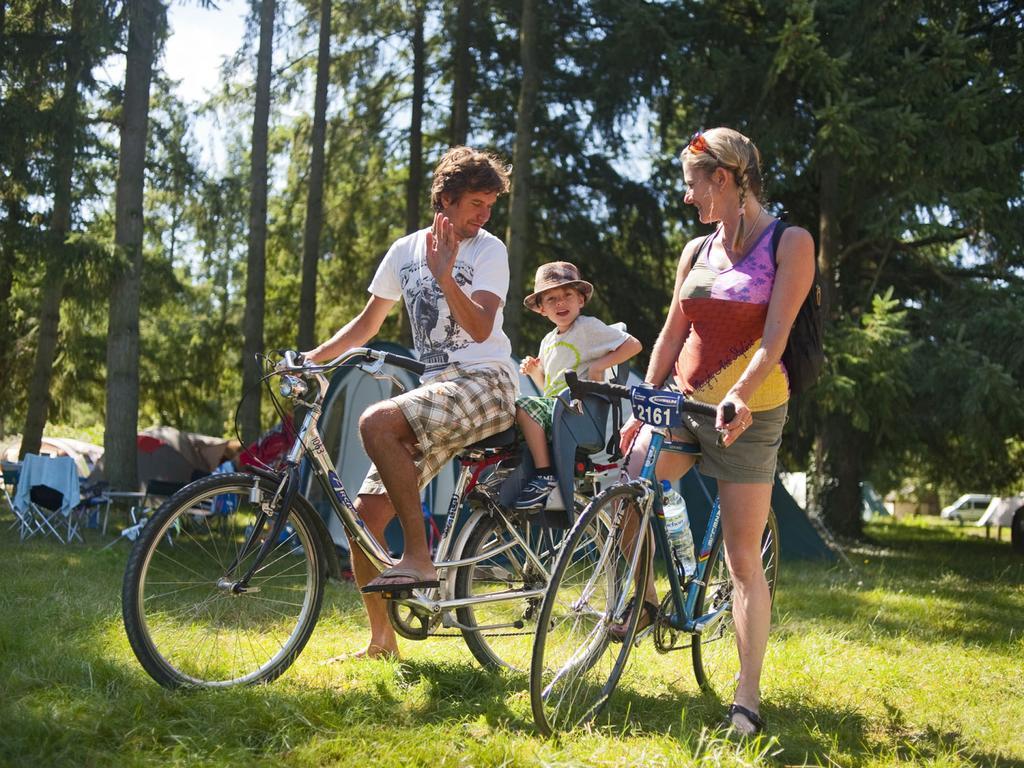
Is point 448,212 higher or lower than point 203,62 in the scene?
lower

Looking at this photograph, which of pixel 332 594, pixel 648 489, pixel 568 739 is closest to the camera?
pixel 568 739

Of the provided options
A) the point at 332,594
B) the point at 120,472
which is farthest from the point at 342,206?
the point at 332,594

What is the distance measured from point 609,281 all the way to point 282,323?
7.12m

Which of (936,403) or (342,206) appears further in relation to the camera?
(342,206)

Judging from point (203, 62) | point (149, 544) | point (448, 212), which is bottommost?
point (149, 544)

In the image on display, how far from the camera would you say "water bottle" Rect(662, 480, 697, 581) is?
11.4 ft

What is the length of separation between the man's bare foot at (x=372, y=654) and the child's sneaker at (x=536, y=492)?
82 centimetres

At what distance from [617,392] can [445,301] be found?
0.66m

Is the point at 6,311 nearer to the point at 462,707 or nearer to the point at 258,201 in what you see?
the point at 258,201

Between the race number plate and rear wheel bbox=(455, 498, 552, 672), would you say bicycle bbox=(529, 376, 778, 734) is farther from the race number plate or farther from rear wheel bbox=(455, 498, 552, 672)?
rear wheel bbox=(455, 498, 552, 672)

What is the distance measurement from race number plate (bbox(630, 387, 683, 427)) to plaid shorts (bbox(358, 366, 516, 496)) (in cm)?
50

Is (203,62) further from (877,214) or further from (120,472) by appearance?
(877,214)

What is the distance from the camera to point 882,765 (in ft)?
9.86

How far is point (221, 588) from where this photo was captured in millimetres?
3242
